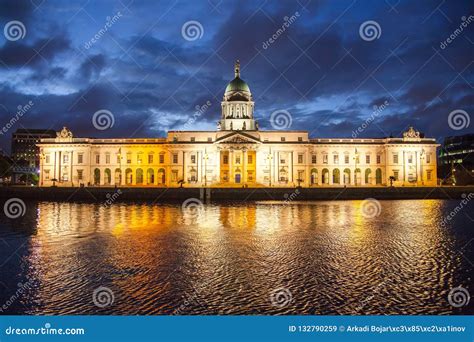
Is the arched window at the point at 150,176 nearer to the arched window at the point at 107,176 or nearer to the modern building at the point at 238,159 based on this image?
the modern building at the point at 238,159

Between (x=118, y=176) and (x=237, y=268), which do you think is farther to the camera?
(x=118, y=176)

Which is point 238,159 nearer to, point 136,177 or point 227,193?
point 136,177

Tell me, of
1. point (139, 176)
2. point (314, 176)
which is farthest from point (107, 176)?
point (314, 176)

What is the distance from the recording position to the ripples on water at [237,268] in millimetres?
9594

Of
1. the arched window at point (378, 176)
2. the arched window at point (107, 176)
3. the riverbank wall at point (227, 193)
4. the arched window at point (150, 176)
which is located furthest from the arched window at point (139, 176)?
the arched window at point (378, 176)

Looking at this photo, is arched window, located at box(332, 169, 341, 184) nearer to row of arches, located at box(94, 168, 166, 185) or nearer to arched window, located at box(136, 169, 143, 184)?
row of arches, located at box(94, 168, 166, 185)

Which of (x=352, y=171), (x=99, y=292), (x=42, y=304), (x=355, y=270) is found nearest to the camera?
(x=42, y=304)

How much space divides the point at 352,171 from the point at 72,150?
54.1 metres

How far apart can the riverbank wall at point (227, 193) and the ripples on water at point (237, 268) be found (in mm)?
28604

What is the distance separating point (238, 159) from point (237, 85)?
15.8m

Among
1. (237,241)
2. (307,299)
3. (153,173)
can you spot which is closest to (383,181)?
(153,173)

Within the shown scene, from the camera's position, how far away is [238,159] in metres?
77.1

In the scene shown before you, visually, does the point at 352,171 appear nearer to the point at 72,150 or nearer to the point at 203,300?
the point at 72,150

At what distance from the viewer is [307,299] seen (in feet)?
32.4
